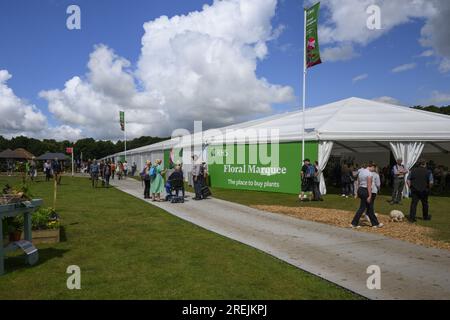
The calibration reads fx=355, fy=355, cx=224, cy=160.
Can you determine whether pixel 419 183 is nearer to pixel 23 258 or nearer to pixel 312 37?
pixel 312 37

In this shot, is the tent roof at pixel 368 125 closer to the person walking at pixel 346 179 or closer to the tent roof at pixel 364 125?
the tent roof at pixel 364 125

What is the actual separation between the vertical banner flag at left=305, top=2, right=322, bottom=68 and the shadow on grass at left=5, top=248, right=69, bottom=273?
13764mm

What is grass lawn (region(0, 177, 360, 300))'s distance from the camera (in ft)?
15.1

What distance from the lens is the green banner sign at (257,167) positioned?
18141mm

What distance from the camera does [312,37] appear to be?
16.6m

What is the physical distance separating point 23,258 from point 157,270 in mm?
2628

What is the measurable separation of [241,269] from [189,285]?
107 cm

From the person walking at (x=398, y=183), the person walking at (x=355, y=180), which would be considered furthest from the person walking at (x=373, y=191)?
the person walking at (x=355, y=180)

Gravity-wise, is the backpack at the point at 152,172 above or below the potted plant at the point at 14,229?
above

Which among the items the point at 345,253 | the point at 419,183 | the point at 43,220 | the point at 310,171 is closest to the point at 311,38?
the point at 310,171

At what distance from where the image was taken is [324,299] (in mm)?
4457

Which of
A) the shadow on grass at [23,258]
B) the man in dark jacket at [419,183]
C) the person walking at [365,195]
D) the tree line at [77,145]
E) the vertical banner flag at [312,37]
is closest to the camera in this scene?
the shadow on grass at [23,258]

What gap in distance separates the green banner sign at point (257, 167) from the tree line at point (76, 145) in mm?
93031
